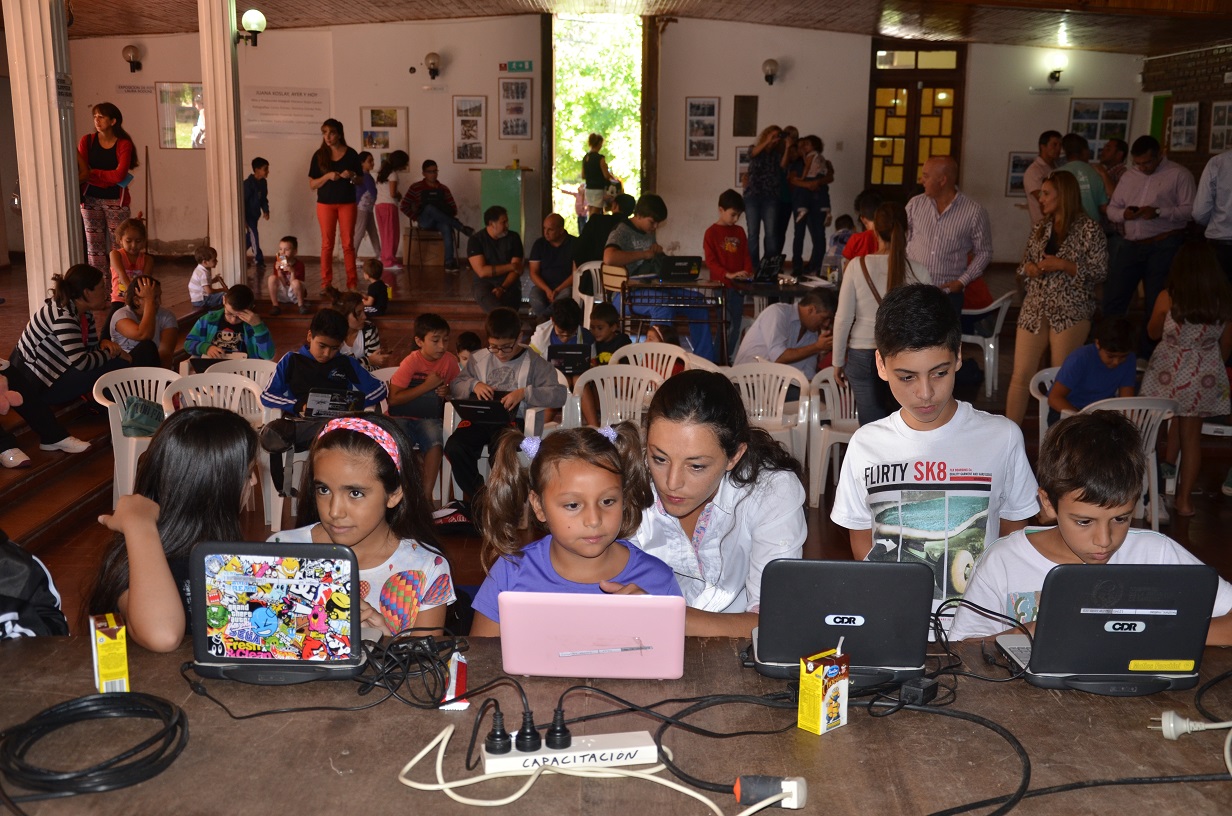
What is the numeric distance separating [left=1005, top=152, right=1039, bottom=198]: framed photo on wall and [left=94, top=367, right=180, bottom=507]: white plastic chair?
433 inches

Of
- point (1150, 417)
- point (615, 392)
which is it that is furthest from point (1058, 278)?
point (615, 392)

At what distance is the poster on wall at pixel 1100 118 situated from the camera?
1334 centimetres

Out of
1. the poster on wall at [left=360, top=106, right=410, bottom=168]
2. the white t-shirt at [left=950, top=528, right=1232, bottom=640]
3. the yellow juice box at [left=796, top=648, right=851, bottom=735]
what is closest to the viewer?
the yellow juice box at [left=796, top=648, right=851, bottom=735]

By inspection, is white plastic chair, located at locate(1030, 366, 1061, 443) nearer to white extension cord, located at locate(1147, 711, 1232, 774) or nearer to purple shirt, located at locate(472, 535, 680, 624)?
purple shirt, located at locate(472, 535, 680, 624)

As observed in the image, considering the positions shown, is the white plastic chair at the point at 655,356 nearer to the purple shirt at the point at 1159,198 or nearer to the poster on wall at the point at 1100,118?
the purple shirt at the point at 1159,198

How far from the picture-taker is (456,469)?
18.6ft

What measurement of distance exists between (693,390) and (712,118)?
12.1 meters

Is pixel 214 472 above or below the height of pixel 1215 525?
above

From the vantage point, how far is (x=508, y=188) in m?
13.2

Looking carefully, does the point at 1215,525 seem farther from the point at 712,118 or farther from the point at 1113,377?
the point at 712,118

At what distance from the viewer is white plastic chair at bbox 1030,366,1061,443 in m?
5.80

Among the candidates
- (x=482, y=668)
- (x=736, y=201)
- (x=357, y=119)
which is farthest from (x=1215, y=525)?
Answer: (x=357, y=119)

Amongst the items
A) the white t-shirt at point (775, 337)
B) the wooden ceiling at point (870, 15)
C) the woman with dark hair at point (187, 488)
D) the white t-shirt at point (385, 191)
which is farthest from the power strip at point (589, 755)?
the white t-shirt at point (385, 191)

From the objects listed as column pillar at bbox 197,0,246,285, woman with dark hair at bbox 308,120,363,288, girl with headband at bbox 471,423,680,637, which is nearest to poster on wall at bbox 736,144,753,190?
woman with dark hair at bbox 308,120,363,288
